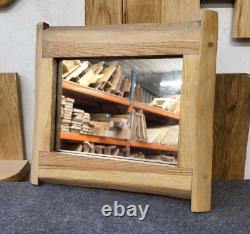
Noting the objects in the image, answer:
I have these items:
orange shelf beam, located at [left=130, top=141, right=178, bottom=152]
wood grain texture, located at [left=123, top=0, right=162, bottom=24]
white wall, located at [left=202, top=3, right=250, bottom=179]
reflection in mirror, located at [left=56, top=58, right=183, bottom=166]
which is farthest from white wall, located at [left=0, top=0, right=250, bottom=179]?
orange shelf beam, located at [left=130, top=141, right=178, bottom=152]

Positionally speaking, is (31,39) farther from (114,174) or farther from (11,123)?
(114,174)

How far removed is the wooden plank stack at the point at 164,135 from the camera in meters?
0.64

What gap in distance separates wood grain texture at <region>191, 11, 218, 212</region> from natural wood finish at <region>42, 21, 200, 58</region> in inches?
0.9

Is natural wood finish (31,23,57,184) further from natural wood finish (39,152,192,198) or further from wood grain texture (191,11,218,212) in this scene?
wood grain texture (191,11,218,212)

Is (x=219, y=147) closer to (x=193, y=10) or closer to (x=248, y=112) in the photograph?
(x=248, y=112)

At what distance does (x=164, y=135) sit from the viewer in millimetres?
650

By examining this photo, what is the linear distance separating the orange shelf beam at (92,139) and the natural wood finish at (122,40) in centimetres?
18

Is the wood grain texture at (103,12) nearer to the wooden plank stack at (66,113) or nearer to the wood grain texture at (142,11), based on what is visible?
the wood grain texture at (142,11)

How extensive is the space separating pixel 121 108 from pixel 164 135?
0.12 meters

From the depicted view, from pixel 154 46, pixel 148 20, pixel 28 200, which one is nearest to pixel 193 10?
pixel 148 20

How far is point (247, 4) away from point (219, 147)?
390 millimetres

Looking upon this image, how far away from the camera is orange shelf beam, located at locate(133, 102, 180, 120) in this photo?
0.64 metres

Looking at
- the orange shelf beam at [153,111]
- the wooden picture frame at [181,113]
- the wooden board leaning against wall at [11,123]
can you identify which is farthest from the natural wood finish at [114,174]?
the wooden board leaning against wall at [11,123]

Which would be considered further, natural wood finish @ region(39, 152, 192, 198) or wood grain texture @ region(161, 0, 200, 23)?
wood grain texture @ region(161, 0, 200, 23)
